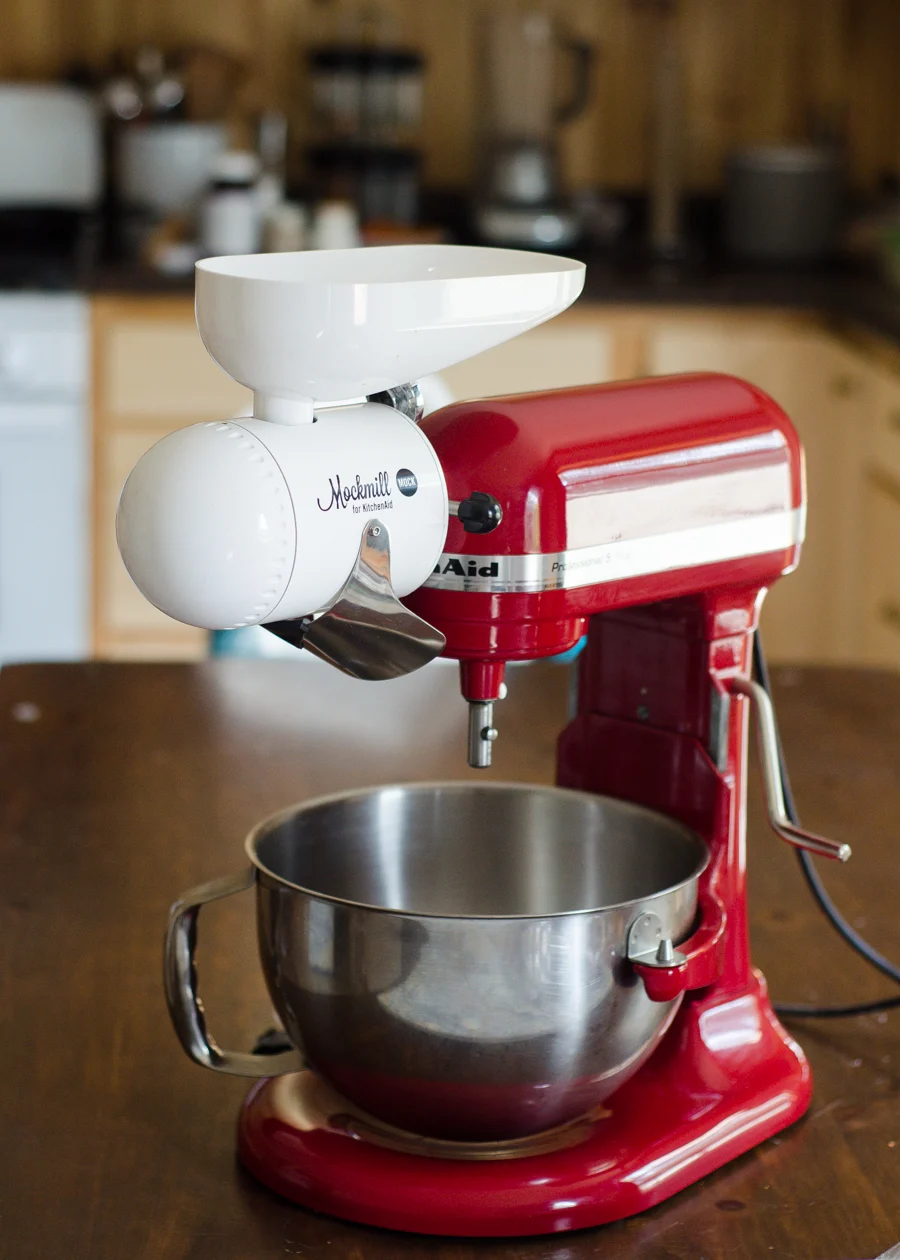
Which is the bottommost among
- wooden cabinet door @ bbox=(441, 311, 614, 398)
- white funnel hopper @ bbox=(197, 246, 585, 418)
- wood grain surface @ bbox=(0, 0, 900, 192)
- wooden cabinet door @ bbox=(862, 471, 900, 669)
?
wooden cabinet door @ bbox=(862, 471, 900, 669)

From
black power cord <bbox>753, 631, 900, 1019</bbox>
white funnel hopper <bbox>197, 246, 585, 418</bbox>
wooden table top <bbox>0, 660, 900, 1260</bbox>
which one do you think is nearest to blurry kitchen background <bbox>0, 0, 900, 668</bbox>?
wooden table top <bbox>0, 660, 900, 1260</bbox>

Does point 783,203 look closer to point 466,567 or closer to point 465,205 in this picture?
point 465,205

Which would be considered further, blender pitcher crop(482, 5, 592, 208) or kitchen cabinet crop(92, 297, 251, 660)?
blender pitcher crop(482, 5, 592, 208)

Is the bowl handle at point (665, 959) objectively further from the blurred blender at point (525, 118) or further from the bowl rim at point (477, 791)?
the blurred blender at point (525, 118)

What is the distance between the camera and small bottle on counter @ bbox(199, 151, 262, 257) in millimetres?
3094

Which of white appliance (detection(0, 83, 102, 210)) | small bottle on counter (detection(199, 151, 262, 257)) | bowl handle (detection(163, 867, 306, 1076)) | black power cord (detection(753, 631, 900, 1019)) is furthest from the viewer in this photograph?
white appliance (detection(0, 83, 102, 210))

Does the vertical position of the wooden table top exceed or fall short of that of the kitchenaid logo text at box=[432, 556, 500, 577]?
it falls short

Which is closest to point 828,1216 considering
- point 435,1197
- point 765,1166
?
point 765,1166

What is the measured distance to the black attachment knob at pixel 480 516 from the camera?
67 centimetres

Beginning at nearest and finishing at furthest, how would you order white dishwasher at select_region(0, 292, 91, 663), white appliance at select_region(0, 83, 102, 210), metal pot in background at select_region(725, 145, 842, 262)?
1. white dishwasher at select_region(0, 292, 91, 663)
2. white appliance at select_region(0, 83, 102, 210)
3. metal pot in background at select_region(725, 145, 842, 262)

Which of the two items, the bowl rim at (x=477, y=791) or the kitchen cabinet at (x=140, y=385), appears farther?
the kitchen cabinet at (x=140, y=385)

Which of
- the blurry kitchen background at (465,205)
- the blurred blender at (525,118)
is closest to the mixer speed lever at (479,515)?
the blurry kitchen background at (465,205)

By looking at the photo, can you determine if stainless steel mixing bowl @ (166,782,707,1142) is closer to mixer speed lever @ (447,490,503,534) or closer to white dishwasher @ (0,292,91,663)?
mixer speed lever @ (447,490,503,534)

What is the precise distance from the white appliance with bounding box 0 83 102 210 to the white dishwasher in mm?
539
